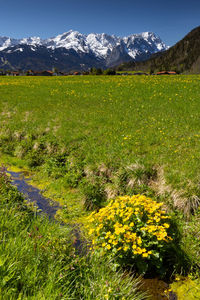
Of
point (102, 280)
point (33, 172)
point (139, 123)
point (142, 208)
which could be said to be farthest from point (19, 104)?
point (102, 280)

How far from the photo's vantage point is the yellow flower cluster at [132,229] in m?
5.25

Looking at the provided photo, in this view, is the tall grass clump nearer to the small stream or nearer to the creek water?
the creek water

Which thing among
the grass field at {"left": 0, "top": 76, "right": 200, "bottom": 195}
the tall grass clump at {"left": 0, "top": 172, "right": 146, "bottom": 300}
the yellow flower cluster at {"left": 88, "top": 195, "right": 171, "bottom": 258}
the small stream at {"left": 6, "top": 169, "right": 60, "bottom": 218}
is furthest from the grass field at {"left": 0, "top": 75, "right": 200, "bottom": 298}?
the tall grass clump at {"left": 0, "top": 172, "right": 146, "bottom": 300}

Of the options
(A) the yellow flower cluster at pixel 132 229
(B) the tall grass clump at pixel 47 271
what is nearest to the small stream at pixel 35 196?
(A) the yellow flower cluster at pixel 132 229

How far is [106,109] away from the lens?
15883mm

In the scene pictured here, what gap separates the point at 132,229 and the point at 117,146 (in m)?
5.16

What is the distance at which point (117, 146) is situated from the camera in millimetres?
10289

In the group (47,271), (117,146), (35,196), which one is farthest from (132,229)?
(117,146)

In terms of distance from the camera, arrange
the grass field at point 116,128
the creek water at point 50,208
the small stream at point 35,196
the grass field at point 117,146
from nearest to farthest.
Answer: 1. the creek water at point 50,208
2. the grass field at point 117,146
3. the small stream at point 35,196
4. the grass field at point 116,128

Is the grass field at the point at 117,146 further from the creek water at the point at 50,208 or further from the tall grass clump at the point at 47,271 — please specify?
the tall grass clump at the point at 47,271

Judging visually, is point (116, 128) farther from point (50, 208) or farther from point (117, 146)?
point (50, 208)

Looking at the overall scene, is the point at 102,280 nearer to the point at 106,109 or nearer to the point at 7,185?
the point at 7,185

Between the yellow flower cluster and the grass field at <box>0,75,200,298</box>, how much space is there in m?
1.03

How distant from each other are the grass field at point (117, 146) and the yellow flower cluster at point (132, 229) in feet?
3.38
